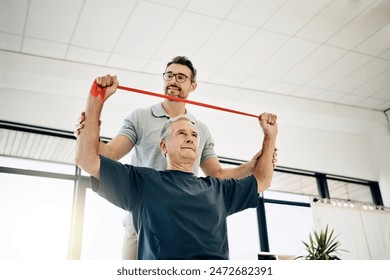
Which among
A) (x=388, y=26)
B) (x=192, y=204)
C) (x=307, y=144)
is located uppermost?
(x=388, y=26)

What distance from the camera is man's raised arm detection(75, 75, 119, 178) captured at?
4.40 feet

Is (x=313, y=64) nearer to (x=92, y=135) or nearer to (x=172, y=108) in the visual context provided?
(x=172, y=108)

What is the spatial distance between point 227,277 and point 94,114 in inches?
30.9

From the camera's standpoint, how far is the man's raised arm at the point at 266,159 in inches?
70.4

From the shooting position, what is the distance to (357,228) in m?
5.96

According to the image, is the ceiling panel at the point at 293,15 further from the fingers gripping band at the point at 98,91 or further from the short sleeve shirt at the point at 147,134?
the fingers gripping band at the point at 98,91

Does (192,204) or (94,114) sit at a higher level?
(94,114)

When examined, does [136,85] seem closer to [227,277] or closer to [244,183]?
[244,183]

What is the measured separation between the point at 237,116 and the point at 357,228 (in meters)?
2.68

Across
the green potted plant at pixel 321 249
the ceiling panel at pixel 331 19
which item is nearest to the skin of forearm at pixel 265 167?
the ceiling panel at pixel 331 19

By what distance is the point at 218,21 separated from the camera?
4016 mm

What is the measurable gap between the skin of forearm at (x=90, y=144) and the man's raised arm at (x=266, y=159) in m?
0.76

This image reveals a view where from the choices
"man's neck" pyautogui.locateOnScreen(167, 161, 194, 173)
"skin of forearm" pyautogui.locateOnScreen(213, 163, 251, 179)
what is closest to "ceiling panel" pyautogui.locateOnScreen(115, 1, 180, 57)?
"skin of forearm" pyautogui.locateOnScreen(213, 163, 251, 179)

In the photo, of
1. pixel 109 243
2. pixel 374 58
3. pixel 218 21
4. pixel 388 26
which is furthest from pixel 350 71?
pixel 109 243
